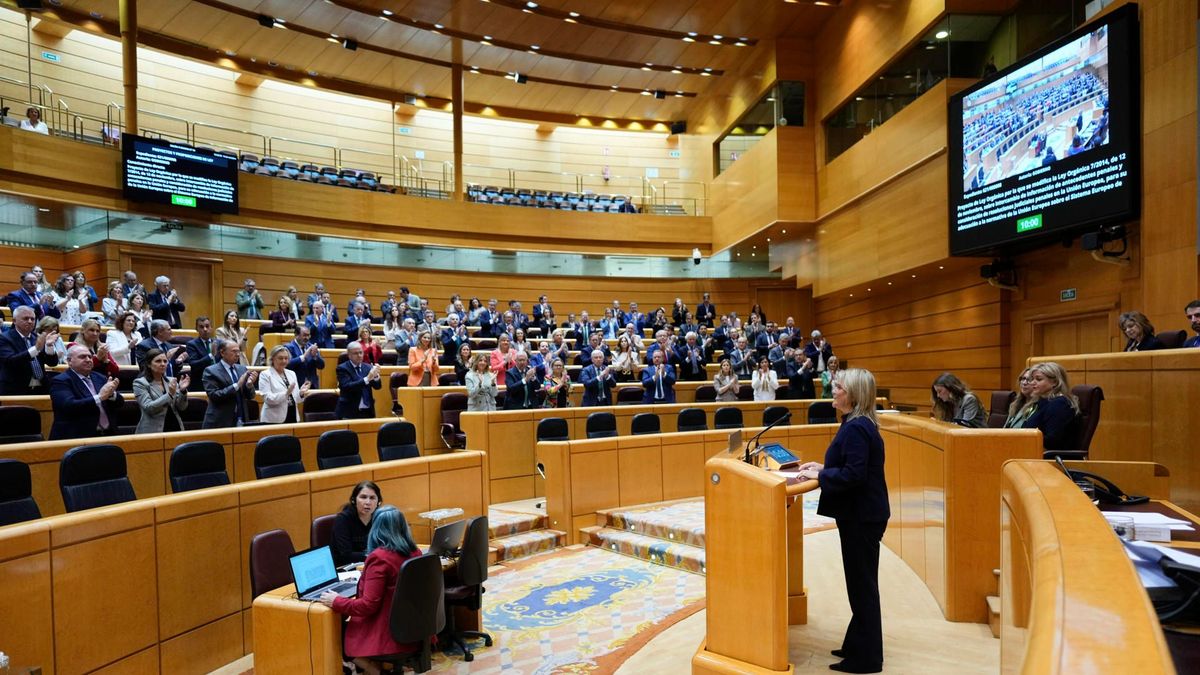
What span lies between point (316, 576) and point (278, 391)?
3.39 meters

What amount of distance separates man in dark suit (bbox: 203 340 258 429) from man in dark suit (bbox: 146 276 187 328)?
171 inches

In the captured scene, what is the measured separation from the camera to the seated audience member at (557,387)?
28.3 ft

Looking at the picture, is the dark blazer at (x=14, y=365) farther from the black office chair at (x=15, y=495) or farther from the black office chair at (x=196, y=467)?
the black office chair at (x=15, y=495)

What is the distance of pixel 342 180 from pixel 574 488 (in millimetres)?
10482

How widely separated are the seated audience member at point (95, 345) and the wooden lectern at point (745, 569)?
458 centimetres

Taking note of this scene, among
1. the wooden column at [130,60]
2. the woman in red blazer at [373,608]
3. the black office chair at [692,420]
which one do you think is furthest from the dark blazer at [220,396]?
the wooden column at [130,60]

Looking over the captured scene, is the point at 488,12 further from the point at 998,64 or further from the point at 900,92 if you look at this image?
the point at 998,64

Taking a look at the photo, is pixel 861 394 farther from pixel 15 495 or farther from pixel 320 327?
pixel 320 327

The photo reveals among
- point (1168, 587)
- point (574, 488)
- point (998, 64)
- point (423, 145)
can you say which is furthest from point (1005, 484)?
point (423, 145)

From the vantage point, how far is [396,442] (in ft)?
19.2

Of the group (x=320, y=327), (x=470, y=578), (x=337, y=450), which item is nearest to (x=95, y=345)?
(x=337, y=450)

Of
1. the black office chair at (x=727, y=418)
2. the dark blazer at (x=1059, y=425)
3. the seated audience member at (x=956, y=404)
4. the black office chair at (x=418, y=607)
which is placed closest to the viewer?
the black office chair at (x=418, y=607)

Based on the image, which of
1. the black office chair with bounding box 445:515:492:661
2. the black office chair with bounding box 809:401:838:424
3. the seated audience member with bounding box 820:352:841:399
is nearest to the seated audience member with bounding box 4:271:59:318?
the black office chair with bounding box 445:515:492:661

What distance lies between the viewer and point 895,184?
11648 millimetres
